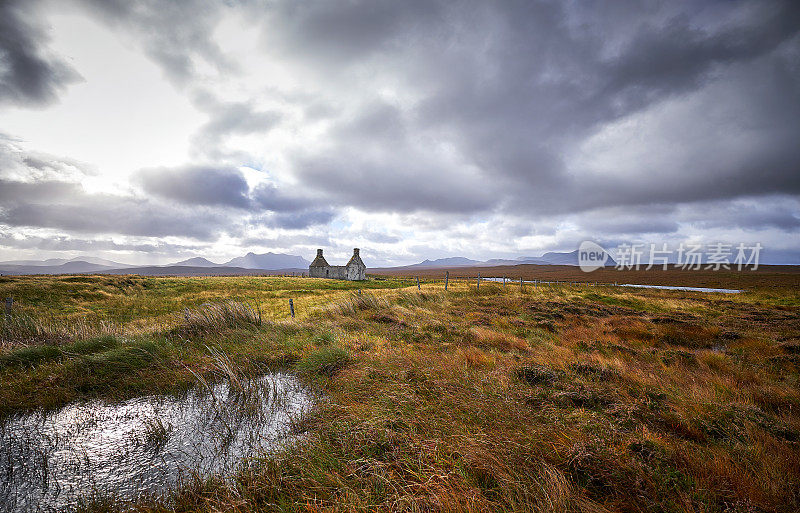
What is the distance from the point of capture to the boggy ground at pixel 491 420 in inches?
107

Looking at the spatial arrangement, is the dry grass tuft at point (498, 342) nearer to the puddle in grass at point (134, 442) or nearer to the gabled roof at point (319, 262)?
the puddle in grass at point (134, 442)

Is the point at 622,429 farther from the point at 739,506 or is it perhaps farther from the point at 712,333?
the point at 712,333

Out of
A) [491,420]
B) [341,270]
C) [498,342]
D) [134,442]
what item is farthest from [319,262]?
[491,420]

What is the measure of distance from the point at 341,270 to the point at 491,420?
190 feet

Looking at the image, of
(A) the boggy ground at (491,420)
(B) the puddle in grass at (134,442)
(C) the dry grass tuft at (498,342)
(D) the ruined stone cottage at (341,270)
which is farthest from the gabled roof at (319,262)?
(B) the puddle in grass at (134,442)

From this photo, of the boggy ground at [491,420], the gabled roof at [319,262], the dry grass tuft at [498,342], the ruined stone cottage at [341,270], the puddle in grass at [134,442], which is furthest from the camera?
the gabled roof at [319,262]

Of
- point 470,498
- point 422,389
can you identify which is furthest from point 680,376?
point 470,498

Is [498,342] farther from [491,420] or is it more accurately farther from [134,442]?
[134,442]

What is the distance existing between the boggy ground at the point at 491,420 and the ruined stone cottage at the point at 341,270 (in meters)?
47.6

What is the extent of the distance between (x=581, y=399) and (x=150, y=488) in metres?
6.32

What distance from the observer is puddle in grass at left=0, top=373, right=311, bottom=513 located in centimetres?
325

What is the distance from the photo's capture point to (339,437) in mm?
3848

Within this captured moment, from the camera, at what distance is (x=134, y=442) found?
160 inches

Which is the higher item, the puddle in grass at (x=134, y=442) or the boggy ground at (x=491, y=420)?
the boggy ground at (x=491, y=420)
